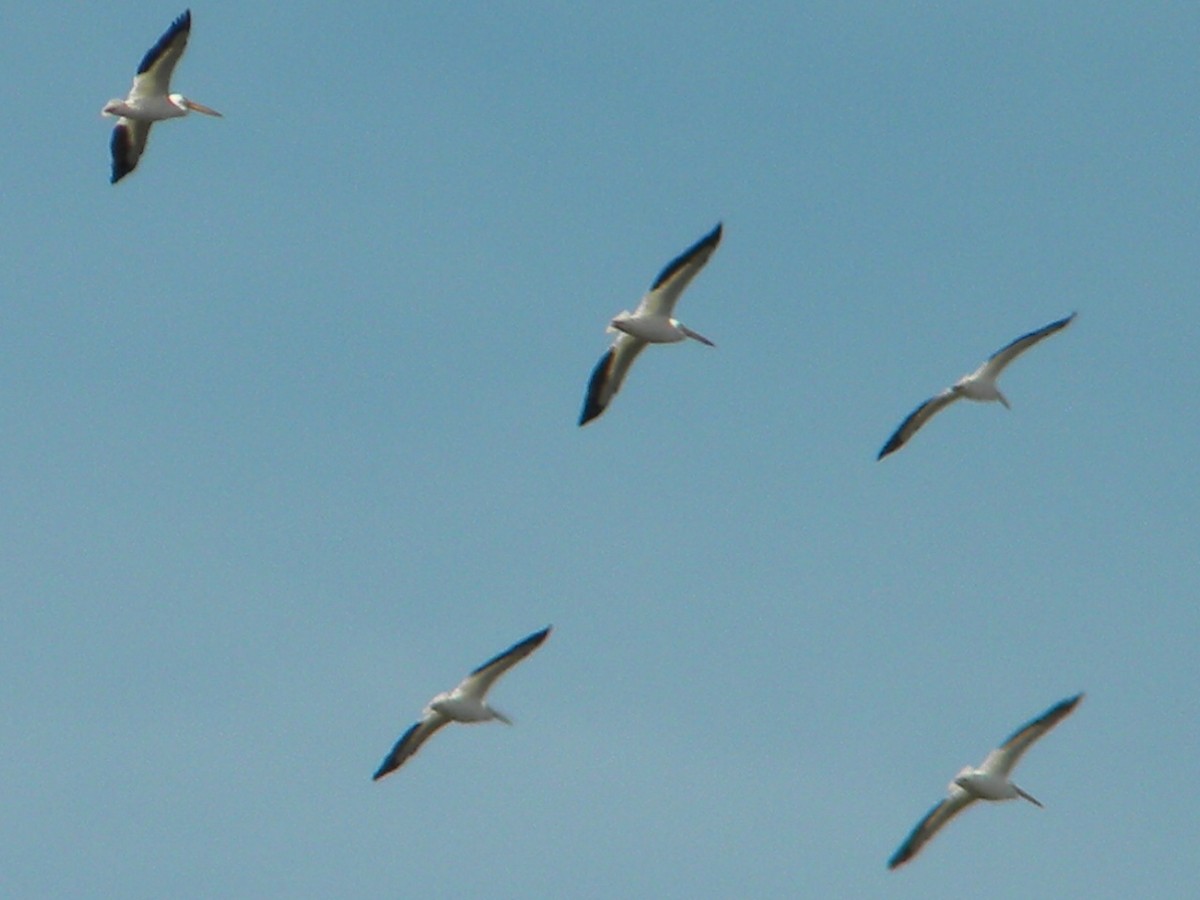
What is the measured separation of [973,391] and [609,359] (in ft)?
21.1

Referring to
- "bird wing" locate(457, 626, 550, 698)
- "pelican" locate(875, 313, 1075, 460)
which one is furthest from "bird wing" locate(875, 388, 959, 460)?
"bird wing" locate(457, 626, 550, 698)

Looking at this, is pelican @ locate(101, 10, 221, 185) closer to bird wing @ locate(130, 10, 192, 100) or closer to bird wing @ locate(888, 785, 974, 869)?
bird wing @ locate(130, 10, 192, 100)

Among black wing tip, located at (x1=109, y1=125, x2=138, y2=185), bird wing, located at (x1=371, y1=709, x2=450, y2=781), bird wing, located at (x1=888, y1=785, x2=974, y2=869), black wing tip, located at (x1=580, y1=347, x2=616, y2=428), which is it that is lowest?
bird wing, located at (x1=888, y1=785, x2=974, y2=869)

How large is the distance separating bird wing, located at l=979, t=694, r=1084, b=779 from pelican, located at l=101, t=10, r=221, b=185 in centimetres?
1510

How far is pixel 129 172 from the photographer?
35062 mm

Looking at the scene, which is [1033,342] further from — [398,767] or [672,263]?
[398,767]

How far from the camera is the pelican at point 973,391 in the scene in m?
36.6

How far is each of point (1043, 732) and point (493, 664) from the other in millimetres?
8137

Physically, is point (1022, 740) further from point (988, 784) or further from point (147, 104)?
point (147, 104)

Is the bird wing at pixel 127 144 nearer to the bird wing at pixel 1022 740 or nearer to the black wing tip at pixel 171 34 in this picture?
the black wing tip at pixel 171 34

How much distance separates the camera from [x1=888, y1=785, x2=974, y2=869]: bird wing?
35.7 metres

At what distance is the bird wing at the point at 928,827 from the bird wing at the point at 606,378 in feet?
26.4

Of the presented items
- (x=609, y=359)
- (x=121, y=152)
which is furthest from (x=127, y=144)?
(x=609, y=359)

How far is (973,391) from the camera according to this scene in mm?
37375
